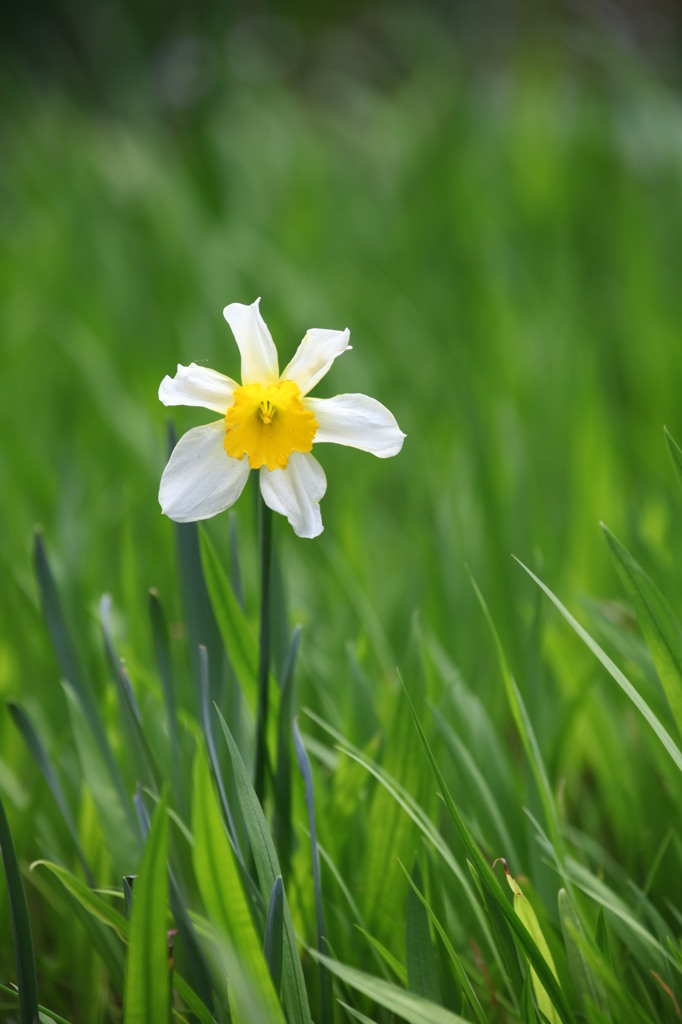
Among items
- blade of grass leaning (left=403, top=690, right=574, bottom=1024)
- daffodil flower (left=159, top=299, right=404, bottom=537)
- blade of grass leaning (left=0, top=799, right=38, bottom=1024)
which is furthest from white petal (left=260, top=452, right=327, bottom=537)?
blade of grass leaning (left=0, top=799, right=38, bottom=1024)

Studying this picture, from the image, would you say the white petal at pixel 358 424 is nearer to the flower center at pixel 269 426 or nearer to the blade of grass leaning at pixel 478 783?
the flower center at pixel 269 426

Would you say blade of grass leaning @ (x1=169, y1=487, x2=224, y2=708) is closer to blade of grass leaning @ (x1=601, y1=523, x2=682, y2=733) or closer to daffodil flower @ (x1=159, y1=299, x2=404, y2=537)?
daffodil flower @ (x1=159, y1=299, x2=404, y2=537)

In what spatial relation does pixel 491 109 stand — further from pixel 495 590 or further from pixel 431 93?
pixel 495 590

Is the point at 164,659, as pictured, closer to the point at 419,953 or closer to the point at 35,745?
the point at 35,745

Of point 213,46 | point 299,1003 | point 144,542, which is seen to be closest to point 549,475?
point 144,542

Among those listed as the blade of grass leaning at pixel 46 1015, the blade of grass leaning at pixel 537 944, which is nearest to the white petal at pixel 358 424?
the blade of grass leaning at pixel 537 944

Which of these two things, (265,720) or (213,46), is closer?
(265,720)
